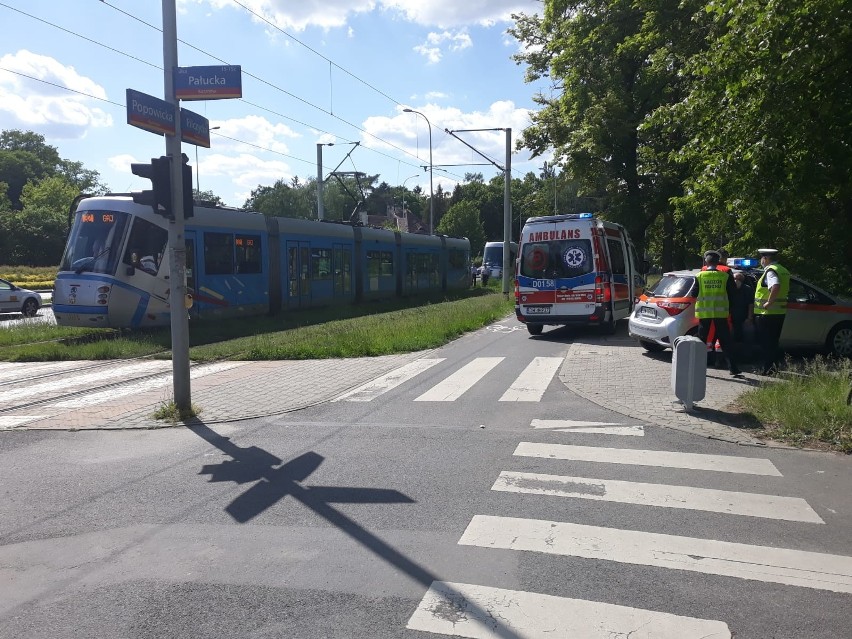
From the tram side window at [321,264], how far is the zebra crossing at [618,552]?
54.7 ft

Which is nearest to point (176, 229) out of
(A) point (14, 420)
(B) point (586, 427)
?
(A) point (14, 420)

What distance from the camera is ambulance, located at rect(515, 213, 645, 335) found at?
1521 centimetres

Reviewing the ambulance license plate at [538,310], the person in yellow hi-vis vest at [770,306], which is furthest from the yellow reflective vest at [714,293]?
the ambulance license plate at [538,310]

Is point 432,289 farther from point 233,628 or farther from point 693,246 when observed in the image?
point 233,628

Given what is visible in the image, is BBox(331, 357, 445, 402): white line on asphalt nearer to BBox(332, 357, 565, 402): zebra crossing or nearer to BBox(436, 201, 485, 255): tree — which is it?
BBox(332, 357, 565, 402): zebra crossing

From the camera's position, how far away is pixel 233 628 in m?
3.48

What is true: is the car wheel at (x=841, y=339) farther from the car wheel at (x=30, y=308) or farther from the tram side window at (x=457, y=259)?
the tram side window at (x=457, y=259)

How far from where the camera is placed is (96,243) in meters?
15.1

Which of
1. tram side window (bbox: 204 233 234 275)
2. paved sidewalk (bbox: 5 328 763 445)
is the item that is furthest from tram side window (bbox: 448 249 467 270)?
paved sidewalk (bbox: 5 328 763 445)

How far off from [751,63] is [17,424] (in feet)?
34.2

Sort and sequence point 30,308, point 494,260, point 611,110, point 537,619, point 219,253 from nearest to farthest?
point 537,619
point 219,253
point 611,110
point 30,308
point 494,260

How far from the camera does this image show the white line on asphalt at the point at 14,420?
27.0ft

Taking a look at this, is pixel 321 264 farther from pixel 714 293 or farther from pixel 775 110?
pixel 775 110

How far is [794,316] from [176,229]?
9941 millimetres
